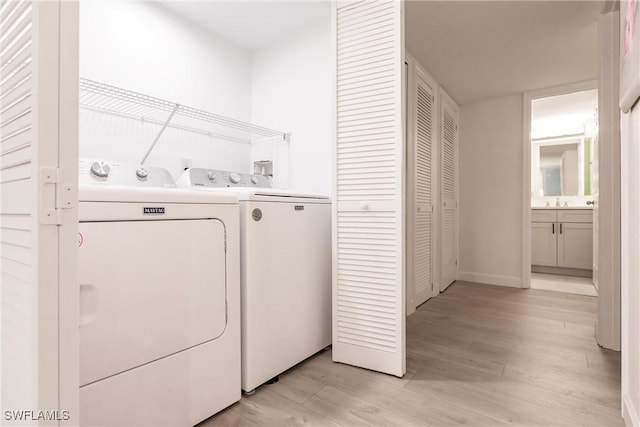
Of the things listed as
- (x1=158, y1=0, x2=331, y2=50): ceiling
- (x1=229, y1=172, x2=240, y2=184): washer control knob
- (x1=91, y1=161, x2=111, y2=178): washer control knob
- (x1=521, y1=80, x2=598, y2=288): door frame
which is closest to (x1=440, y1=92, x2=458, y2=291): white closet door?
(x1=521, y1=80, x2=598, y2=288): door frame

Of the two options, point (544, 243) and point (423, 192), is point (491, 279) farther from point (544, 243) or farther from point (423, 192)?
point (423, 192)

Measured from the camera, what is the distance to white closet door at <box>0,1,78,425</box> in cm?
59

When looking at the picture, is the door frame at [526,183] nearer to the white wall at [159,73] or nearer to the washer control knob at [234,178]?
the white wall at [159,73]

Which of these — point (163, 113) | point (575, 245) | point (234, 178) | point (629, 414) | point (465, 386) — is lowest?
point (465, 386)

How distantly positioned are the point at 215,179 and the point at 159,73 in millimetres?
755

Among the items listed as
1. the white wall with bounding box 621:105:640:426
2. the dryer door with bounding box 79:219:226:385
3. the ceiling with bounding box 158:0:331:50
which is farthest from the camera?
the ceiling with bounding box 158:0:331:50

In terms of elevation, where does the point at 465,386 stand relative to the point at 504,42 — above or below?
below

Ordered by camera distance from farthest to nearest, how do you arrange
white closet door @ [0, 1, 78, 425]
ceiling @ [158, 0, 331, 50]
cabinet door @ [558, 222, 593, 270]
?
cabinet door @ [558, 222, 593, 270]
ceiling @ [158, 0, 331, 50]
white closet door @ [0, 1, 78, 425]

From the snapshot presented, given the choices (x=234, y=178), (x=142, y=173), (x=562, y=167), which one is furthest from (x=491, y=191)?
(x=142, y=173)

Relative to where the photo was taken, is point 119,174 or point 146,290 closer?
point 146,290

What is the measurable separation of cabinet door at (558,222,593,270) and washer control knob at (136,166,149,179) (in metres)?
4.99

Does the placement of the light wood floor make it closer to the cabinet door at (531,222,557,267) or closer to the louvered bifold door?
the louvered bifold door

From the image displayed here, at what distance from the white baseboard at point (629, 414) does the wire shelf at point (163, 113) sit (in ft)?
7.32

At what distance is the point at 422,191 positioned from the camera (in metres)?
3.02
